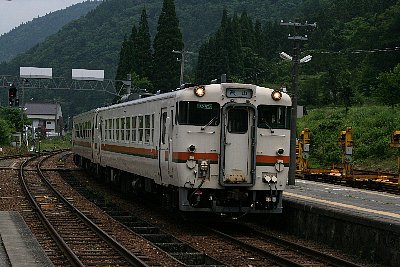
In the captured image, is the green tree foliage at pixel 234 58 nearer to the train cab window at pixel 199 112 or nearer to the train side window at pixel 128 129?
the train side window at pixel 128 129

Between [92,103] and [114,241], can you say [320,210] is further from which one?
[92,103]

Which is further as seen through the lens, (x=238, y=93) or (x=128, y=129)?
(x=128, y=129)

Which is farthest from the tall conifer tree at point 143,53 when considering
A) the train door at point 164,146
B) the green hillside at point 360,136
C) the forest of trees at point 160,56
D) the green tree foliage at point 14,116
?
the train door at point 164,146

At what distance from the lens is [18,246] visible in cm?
1326

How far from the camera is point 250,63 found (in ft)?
306

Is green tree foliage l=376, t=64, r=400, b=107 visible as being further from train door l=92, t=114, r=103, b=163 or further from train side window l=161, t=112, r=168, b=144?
train side window l=161, t=112, r=168, b=144

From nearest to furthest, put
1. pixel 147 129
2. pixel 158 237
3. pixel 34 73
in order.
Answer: pixel 158 237 < pixel 147 129 < pixel 34 73

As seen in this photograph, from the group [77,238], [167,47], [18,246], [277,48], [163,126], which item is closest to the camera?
[18,246]

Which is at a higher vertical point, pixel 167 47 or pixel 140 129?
pixel 167 47

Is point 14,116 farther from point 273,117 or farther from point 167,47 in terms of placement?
point 273,117

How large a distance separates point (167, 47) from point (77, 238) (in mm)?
63478

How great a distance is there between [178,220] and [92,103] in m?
133

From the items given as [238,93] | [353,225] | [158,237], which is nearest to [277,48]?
[238,93]

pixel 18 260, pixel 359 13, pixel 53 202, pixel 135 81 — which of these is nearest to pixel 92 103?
pixel 359 13
